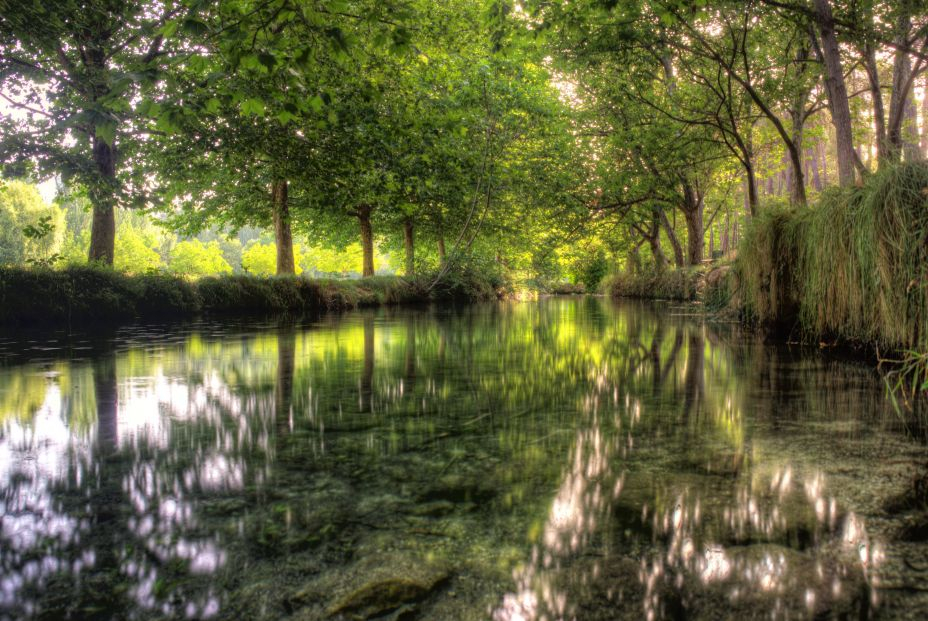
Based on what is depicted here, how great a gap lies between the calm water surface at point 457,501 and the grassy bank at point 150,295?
5911 mm

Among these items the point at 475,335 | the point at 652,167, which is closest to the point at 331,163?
the point at 475,335

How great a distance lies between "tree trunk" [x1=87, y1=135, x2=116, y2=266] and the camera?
10.0 metres

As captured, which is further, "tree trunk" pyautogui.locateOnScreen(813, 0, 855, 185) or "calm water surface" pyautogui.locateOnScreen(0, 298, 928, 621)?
"tree trunk" pyautogui.locateOnScreen(813, 0, 855, 185)

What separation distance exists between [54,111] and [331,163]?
207 inches

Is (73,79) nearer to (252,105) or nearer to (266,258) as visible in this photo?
(252,105)

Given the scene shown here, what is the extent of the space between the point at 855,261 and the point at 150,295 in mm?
10283

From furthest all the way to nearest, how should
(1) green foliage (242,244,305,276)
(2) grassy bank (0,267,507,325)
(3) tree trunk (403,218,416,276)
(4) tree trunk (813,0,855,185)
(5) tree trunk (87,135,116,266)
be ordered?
(1) green foliage (242,244,305,276)
(3) tree trunk (403,218,416,276)
(5) tree trunk (87,135,116,266)
(2) grassy bank (0,267,507,325)
(4) tree trunk (813,0,855,185)

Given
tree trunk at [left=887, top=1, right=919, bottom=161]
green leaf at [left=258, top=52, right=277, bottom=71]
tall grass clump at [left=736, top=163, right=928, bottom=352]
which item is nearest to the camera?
green leaf at [left=258, top=52, right=277, bottom=71]

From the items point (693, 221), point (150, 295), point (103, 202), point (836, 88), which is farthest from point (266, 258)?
point (836, 88)

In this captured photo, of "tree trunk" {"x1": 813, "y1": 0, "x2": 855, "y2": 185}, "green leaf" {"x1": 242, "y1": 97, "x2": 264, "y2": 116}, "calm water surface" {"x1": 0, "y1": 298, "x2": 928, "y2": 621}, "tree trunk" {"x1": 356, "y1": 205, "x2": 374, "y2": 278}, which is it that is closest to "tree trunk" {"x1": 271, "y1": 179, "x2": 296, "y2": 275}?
"tree trunk" {"x1": 356, "y1": 205, "x2": 374, "y2": 278}

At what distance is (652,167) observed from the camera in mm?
15500

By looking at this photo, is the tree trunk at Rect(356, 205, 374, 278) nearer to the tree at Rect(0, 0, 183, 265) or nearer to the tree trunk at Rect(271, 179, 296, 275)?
the tree trunk at Rect(271, 179, 296, 275)

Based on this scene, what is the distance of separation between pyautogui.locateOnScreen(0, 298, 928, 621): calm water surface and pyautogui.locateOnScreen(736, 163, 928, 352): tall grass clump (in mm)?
738

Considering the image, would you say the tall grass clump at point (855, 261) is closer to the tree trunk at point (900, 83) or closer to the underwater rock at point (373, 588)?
the underwater rock at point (373, 588)
